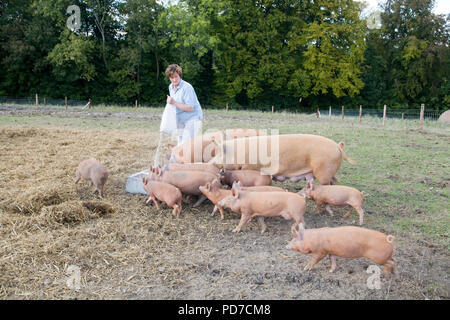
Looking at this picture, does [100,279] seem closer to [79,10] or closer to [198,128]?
[198,128]

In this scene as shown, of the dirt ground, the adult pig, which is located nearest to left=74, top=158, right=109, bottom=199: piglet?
the dirt ground

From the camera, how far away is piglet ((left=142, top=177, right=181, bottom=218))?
4242 millimetres

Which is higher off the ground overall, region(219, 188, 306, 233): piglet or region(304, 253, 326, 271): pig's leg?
region(219, 188, 306, 233): piglet

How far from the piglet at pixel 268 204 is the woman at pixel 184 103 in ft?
6.27

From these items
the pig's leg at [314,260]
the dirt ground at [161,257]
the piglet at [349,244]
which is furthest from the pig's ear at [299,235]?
the dirt ground at [161,257]

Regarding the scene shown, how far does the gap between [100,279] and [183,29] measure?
28.0m

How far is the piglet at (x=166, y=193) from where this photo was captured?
13.9 feet

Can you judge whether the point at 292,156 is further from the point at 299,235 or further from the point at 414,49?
the point at 414,49

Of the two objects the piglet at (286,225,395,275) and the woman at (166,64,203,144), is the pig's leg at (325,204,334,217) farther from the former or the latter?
the woman at (166,64,203,144)

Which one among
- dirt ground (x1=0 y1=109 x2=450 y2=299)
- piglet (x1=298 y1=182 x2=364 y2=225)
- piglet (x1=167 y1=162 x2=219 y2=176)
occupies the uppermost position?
piglet (x1=167 y1=162 x2=219 y2=176)

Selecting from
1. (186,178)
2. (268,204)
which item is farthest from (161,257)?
(186,178)

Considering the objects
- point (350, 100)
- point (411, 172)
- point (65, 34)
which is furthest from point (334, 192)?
point (350, 100)

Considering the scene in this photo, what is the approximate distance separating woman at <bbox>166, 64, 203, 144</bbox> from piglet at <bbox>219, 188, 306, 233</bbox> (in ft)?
6.27
